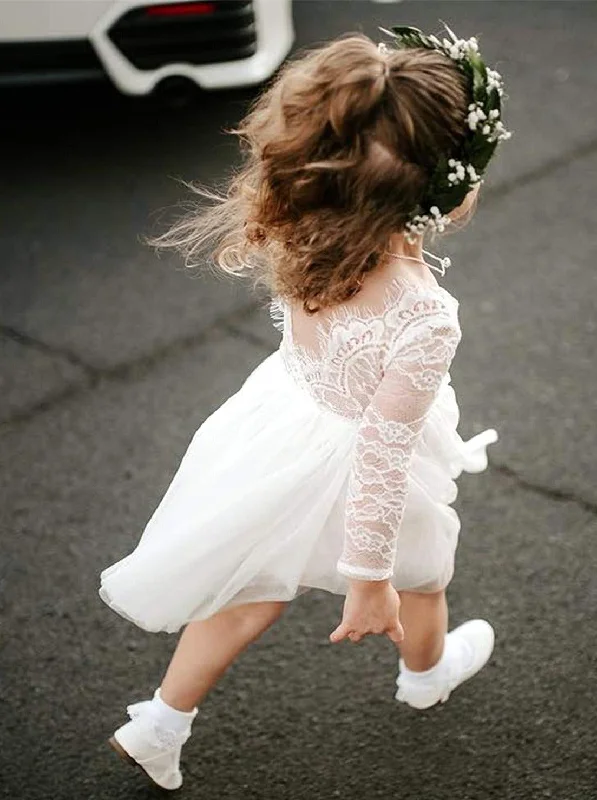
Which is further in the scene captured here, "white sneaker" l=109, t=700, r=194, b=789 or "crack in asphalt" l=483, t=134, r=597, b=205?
"crack in asphalt" l=483, t=134, r=597, b=205

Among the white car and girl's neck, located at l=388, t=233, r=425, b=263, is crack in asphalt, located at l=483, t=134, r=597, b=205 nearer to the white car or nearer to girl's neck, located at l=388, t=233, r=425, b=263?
the white car

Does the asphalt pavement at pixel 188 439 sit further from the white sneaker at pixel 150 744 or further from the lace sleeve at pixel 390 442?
the lace sleeve at pixel 390 442

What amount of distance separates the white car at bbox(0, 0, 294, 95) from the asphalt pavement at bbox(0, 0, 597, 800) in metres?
0.24

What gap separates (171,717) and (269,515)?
1.54 feet

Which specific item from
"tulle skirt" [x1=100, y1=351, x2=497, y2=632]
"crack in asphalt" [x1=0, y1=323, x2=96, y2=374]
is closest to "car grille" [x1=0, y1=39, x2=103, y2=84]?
"crack in asphalt" [x1=0, y1=323, x2=96, y2=374]

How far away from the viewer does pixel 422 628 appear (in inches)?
94.2

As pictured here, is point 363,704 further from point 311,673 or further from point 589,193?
point 589,193

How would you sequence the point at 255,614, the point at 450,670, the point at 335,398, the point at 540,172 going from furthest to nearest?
the point at 540,172, the point at 450,670, the point at 255,614, the point at 335,398

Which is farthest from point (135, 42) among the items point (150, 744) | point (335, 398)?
point (150, 744)

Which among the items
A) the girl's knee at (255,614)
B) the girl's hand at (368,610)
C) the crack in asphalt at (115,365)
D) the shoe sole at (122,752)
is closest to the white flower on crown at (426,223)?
the girl's hand at (368,610)

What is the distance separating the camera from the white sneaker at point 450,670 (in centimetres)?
249

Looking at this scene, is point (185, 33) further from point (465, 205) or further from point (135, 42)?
point (465, 205)

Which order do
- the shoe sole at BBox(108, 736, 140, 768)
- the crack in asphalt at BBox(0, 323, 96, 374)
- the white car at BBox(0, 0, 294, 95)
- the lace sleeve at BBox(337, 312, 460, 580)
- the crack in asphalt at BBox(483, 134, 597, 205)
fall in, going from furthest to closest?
the crack in asphalt at BBox(483, 134, 597, 205)
the white car at BBox(0, 0, 294, 95)
the crack in asphalt at BBox(0, 323, 96, 374)
the shoe sole at BBox(108, 736, 140, 768)
the lace sleeve at BBox(337, 312, 460, 580)

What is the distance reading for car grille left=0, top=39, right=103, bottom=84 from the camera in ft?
14.2
